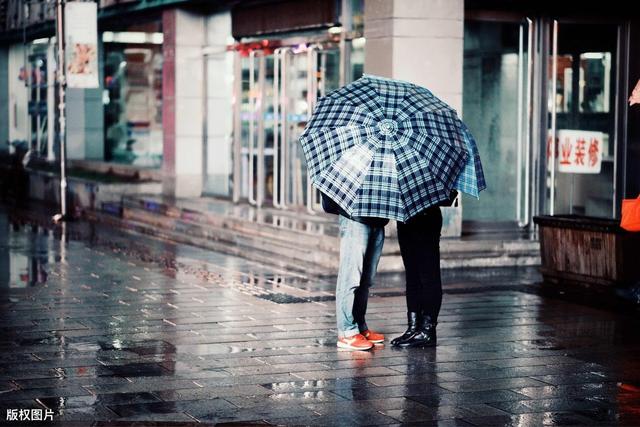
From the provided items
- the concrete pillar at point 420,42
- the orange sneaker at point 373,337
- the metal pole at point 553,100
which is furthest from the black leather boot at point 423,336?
the metal pole at point 553,100

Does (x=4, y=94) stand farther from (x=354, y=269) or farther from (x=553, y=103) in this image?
(x=354, y=269)

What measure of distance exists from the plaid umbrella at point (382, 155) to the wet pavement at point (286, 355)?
122cm

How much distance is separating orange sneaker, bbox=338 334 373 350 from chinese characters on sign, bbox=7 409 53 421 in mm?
2827

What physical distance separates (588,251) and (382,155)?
4.62 m

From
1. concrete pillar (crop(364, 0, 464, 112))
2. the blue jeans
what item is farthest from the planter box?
the blue jeans

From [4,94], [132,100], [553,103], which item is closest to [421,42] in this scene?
[553,103]

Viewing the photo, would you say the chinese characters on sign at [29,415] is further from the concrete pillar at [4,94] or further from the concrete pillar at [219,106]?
the concrete pillar at [4,94]

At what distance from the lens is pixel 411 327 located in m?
9.73

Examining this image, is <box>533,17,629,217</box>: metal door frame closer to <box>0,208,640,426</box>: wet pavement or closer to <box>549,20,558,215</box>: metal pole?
<box>549,20,558,215</box>: metal pole

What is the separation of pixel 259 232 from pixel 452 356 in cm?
790

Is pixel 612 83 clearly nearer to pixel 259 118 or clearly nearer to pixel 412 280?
pixel 259 118

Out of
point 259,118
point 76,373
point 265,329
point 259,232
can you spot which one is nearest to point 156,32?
point 259,118

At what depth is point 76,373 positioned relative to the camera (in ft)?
28.0

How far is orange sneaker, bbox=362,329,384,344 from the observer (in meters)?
9.77
